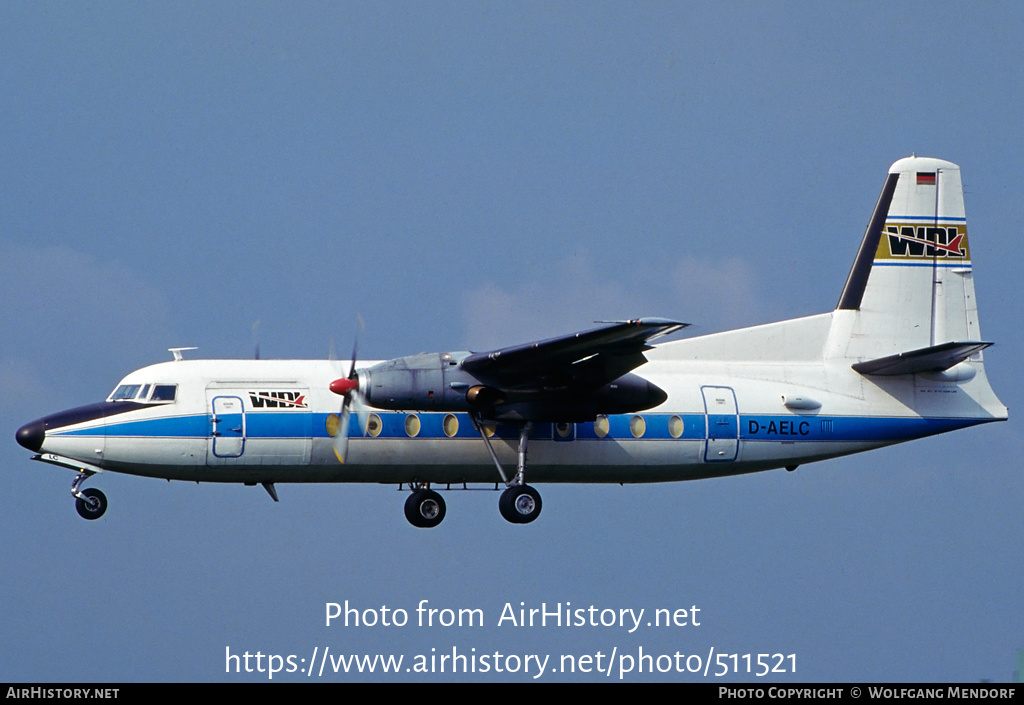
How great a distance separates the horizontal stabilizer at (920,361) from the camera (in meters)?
23.7

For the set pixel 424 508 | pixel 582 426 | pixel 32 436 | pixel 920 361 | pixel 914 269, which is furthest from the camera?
pixel 914 269

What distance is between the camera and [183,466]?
21.8m

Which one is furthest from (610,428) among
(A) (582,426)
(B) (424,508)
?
(B) (424,508)

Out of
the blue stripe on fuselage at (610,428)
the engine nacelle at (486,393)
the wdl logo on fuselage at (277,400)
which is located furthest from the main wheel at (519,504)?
the wdl logo on fuselage at (277,400)

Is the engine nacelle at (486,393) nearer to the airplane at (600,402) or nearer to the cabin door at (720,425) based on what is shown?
the airplane at (600,402)

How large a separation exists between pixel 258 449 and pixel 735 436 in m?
7.09

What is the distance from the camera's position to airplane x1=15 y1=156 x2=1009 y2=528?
2180cm

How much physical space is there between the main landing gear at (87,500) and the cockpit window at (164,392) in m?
1.38

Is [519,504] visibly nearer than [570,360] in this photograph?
No

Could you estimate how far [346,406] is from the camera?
2211cm

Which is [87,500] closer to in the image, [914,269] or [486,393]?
[486,393]

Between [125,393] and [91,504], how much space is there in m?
1.59

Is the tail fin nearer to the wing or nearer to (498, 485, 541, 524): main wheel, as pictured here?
the wing
